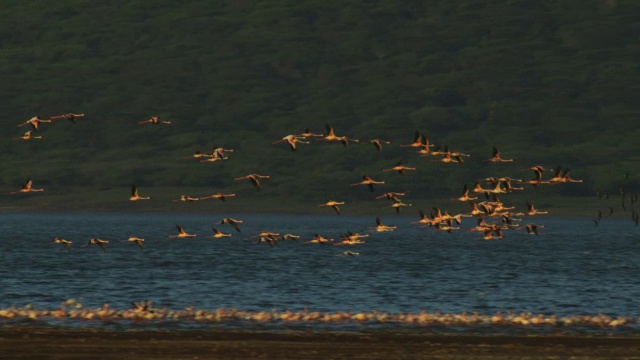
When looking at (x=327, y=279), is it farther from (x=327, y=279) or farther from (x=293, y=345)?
(x=293, y=345)

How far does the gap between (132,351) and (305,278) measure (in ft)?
207

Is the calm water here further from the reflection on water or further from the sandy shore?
the sandy shore

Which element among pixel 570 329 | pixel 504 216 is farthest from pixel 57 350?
pixel 504 216

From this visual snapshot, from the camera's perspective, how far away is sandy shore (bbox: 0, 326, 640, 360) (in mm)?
44938

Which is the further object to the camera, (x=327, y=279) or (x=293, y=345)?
(x=327, y=279)

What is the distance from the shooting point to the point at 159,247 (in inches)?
7160

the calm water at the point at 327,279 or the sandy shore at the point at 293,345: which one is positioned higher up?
the calm water at the point at 327,279

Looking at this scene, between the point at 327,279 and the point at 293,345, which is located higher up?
the point at 327,279

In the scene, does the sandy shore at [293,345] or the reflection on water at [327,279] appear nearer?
the sandy shore at [293,345]

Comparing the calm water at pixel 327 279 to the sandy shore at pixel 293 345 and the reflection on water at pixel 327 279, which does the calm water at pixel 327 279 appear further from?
the sandy shore at pixel 293 345

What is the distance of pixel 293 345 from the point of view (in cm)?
4778

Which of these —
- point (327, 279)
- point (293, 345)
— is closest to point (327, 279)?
point (327, 279)

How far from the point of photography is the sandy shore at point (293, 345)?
44938 millimetres

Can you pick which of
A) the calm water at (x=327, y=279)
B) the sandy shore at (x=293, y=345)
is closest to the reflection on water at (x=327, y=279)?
the calm water at (x=327, y=279)
